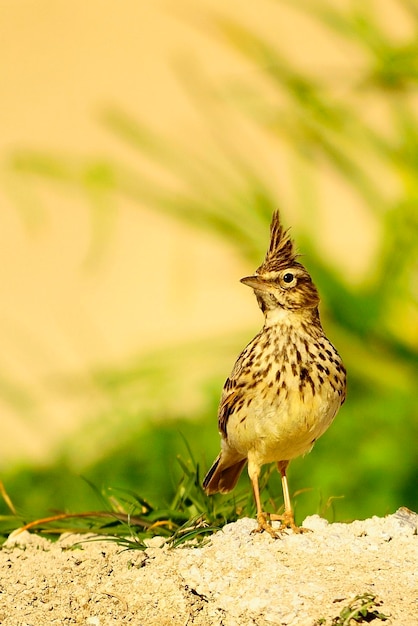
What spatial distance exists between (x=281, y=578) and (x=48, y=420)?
423 cm

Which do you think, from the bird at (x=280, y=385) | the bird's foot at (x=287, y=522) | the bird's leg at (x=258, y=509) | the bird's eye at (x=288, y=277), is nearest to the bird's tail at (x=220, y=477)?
the bird at (x=280, y=385)

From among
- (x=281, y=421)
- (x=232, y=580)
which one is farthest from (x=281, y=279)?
(x=232, y=580)

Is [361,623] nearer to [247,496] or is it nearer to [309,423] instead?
[309,423]

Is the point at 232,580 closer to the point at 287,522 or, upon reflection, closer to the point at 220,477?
the point at 287,522

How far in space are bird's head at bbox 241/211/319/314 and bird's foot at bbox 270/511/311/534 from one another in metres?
0.79

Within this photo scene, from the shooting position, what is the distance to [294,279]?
461cm

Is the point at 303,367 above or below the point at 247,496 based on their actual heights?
above

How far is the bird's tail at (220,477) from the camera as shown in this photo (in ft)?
15.4


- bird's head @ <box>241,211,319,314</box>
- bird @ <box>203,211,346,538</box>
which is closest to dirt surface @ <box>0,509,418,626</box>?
bird @ <box>203,211,346,538</box>

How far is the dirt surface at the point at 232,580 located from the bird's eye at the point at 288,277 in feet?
3.15

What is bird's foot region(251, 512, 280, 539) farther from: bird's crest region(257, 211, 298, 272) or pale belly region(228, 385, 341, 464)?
bird's crest region(257, 211, 298, 272)

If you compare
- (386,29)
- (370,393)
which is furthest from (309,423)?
(386,29)

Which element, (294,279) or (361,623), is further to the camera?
(294,279)

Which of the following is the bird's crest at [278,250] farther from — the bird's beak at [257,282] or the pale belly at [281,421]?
the pale belly at [281,421]
